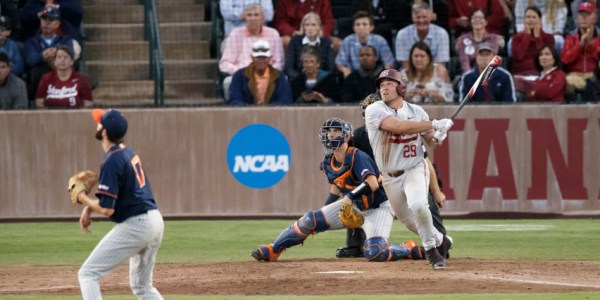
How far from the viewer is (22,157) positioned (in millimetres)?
17484

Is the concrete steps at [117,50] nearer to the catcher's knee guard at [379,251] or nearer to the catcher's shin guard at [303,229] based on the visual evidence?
the catcher's shin guard at [303,229]

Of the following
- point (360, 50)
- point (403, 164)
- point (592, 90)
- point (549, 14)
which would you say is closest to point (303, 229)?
point (403, 164)

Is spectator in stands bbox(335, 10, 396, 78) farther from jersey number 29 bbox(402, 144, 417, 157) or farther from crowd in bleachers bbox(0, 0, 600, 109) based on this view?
jersey number 29 bbox(402, 144, 417, 157)

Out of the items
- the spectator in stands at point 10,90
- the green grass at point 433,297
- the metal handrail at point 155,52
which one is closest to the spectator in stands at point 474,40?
the metal handrail at point 155,52

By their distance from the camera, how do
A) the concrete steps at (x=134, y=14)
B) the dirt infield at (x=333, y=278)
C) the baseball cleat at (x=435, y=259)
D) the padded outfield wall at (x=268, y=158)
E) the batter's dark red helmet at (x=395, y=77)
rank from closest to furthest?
1. the dirt infield at (x=333, y=278)
2. the batter's dark red helmet at (x=395, y=77)
3. the baseball cleat at (x=435, y=259)
4. the padded outfield wall at (x=268, y=158)
5. the concrete steps at (x=134, y=14)

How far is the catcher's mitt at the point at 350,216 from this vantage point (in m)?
11.7

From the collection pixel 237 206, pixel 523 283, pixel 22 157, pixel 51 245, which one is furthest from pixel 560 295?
pixel 22 157

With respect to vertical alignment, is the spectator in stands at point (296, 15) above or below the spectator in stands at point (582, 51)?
above

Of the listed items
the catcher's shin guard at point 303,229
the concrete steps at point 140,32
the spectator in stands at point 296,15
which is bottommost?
the catcher's shin guard at point 303,229

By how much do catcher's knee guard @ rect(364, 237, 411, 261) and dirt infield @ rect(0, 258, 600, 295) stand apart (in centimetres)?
14

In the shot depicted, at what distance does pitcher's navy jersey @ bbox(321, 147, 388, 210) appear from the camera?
38.9 ft

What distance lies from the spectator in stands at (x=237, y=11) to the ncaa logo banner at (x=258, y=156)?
7.23 feet

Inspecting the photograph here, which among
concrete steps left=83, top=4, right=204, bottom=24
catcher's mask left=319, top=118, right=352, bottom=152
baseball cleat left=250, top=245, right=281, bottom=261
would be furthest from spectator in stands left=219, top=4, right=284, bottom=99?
catcher's mask left=319, top=118, right=352, bottom=152

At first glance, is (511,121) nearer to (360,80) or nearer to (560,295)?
(360,80)
